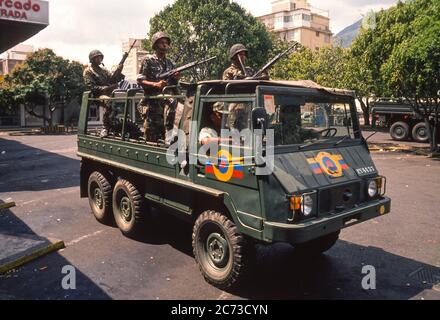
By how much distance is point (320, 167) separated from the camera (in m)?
4.54

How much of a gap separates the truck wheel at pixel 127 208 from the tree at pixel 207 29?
21085 mm

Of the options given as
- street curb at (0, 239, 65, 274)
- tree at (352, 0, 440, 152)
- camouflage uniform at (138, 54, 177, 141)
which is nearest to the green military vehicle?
camouflage uniform at (138, 54, 177, 141)

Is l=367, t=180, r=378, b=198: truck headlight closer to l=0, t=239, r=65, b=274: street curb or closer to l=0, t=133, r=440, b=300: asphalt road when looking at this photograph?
l=0, t=133, r=440, b=300: asphalt road

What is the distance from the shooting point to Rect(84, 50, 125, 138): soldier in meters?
7.48

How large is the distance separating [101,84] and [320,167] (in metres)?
5.34

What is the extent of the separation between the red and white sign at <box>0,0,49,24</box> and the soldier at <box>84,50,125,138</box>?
5839 millimetres

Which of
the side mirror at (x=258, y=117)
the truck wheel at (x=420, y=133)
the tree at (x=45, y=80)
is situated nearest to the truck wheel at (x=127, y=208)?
the side mirror at (x=258, y=117)

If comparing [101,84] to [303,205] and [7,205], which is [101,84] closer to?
[7,205]

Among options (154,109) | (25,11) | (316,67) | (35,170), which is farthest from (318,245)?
(316,67)

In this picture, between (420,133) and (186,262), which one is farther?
(420,133)

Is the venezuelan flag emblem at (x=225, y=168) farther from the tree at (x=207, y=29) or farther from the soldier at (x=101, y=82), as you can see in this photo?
the tree at (x=207, y=29)

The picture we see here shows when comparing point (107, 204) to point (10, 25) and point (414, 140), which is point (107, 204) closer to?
point (10, 25)
